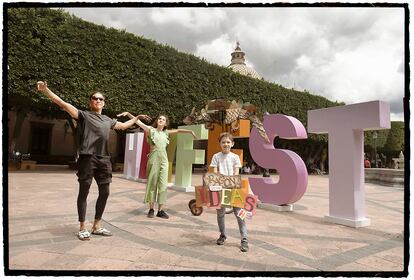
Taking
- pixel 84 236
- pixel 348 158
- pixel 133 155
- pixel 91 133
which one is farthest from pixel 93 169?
pixel 133 155

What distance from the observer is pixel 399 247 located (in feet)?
13.3

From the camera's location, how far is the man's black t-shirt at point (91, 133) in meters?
3.85

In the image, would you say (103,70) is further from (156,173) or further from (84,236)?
(84,236)

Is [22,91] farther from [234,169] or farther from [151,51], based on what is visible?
[234,169]

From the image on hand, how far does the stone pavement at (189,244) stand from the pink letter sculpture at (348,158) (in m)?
0.32

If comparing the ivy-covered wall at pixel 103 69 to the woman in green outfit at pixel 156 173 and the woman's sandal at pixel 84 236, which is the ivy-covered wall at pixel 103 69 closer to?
the woman in green outfit at pixel 156 173

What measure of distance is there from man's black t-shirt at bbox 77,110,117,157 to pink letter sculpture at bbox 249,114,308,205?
3928 millimetres

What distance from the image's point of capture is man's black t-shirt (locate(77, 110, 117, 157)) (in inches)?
152

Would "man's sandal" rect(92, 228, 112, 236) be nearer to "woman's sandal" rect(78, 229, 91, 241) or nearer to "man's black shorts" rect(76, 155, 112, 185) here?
"woman's sandal" rect(78, 229, 91, 241)

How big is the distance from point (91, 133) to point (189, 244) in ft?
6.53

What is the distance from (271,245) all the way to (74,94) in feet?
41.0

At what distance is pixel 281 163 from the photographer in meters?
6.41

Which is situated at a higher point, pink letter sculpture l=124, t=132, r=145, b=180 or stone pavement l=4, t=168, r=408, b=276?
pink letter sculpture l=124, t=132, r=145, b=180

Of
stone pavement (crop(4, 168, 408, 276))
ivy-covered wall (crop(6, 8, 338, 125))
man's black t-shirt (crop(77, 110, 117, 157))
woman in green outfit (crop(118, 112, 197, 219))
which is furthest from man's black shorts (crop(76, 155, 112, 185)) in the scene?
ivy-covered wall (crop(6, 8, 338, 125))
